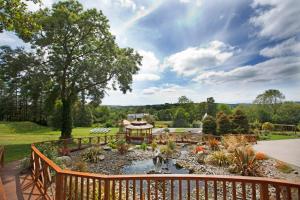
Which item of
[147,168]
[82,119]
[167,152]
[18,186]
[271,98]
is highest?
[271,98]

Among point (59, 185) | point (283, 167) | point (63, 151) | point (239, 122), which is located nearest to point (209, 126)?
point (239, 122)

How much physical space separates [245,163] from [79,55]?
14.6 m

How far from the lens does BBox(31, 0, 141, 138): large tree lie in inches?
591

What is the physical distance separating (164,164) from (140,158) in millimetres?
1959

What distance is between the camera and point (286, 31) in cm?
1091

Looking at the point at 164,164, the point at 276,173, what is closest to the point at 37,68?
the point at 164,164

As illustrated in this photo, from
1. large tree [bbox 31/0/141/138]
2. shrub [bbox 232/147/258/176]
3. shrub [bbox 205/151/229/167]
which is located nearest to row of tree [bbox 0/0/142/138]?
large tree [bbox 31/0/141/138]

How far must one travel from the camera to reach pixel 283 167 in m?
8.53

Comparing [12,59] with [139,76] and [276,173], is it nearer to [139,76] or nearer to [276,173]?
[139,76]

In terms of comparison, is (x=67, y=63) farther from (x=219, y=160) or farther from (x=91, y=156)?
(x=219, y=160)

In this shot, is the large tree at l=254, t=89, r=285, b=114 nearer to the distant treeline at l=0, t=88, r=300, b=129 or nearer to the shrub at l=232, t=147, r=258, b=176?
the distant treeline at l=0, t=88, r=300, b=129

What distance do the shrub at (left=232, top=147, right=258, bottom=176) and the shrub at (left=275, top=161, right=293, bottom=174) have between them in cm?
104

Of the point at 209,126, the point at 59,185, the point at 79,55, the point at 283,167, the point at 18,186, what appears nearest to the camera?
the point at 59,185

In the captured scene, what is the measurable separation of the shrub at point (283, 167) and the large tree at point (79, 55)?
12.3m
